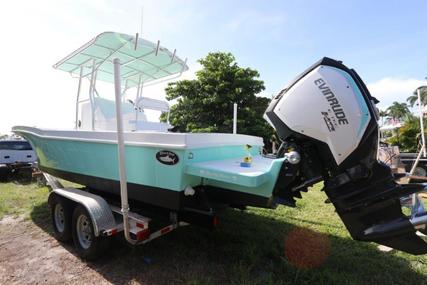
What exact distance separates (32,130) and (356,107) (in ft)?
15.5

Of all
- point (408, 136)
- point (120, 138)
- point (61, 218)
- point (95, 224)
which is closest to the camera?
point (120, 138)

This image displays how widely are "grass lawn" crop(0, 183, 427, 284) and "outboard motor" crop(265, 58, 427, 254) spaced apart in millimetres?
769

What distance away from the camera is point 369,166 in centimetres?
210

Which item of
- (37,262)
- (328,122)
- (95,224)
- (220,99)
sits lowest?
(37,262)

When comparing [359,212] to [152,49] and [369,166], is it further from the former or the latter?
[152,49]

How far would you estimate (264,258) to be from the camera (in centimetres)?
305

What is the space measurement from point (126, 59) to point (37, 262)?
3.45 meters

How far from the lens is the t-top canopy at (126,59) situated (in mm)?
4160

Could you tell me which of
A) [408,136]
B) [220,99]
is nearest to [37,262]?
[220,99]

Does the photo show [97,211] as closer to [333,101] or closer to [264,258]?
[264,258]

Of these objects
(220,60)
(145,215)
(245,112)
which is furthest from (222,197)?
(220,60)

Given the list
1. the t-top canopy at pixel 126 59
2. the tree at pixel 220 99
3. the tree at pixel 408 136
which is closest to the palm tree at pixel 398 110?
the tree at pixel 408 136

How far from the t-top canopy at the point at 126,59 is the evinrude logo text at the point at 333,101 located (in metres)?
2.85

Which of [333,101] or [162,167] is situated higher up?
[333,101]
